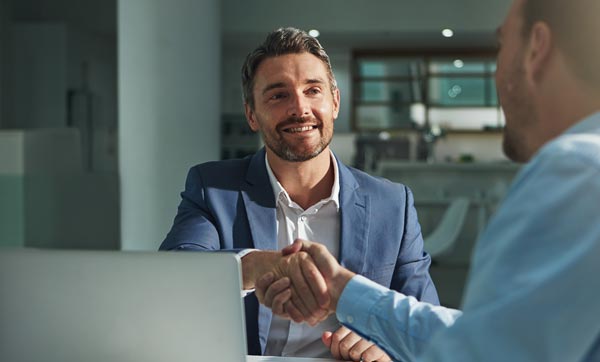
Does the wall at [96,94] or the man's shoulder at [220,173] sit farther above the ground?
the wall at [96,94]

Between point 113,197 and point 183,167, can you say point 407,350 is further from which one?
point 183,167

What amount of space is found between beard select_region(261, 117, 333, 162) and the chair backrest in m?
3.72

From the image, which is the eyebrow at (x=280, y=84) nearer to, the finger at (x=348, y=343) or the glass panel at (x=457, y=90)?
the finger at (x=348, y=343)

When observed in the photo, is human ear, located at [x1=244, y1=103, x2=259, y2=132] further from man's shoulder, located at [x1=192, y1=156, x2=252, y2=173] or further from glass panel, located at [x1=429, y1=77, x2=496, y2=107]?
glass panel, located at [x1=429, y1=77, x2=496, y2=107]

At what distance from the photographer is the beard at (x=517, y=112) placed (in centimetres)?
93

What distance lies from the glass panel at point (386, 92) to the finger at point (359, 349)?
10692mm

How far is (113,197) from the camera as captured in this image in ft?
16.7

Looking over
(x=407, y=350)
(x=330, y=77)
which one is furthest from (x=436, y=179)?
(x=407, y=350)

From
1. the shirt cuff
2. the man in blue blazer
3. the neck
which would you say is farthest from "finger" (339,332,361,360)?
the neck

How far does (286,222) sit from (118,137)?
131 inches

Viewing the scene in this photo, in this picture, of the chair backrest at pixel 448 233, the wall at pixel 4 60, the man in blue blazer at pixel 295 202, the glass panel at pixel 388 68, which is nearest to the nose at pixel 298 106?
the man in blue blazer at pixel 295 202

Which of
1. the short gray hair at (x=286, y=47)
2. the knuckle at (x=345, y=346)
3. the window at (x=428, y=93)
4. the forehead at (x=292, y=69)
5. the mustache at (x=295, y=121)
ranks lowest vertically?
the knuckle at (x=345, y=346)

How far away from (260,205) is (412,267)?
39 centimetres

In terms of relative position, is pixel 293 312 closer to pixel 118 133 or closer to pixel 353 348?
pixel 353 348
